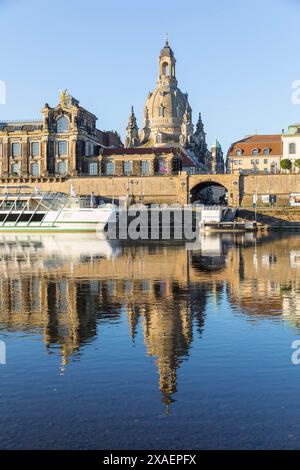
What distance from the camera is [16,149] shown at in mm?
137750

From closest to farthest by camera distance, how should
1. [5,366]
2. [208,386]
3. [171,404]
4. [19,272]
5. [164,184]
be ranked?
1. [171,404]
2. [208,386]
3. [5,366]
4. [19,272]
5. [164,184]

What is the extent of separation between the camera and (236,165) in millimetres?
144000

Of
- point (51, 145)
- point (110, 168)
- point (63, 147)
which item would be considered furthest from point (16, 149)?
point (110, 168)

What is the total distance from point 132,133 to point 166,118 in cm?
1159

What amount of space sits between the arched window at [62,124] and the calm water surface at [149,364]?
10526cm

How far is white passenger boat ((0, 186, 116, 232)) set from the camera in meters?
94.2

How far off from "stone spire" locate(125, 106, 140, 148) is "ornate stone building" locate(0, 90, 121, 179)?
3861cm

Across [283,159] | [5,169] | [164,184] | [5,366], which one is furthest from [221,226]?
[5,366]

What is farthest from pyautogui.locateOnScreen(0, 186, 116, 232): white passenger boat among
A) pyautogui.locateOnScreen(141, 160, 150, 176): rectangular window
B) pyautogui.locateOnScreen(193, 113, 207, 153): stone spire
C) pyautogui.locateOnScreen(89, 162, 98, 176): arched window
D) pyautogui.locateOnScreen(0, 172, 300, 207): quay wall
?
pyautogui.locateOnScreen(193, 113, 207, 153): stone spire

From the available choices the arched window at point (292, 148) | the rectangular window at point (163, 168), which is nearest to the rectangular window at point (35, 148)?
the rectangular window at point (163, 168)

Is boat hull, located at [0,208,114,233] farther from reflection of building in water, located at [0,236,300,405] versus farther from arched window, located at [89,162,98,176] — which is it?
reflection of building in water, located at [0,236,300,405]

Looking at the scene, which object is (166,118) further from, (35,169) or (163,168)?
(35,169)

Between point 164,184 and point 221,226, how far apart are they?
106ft
